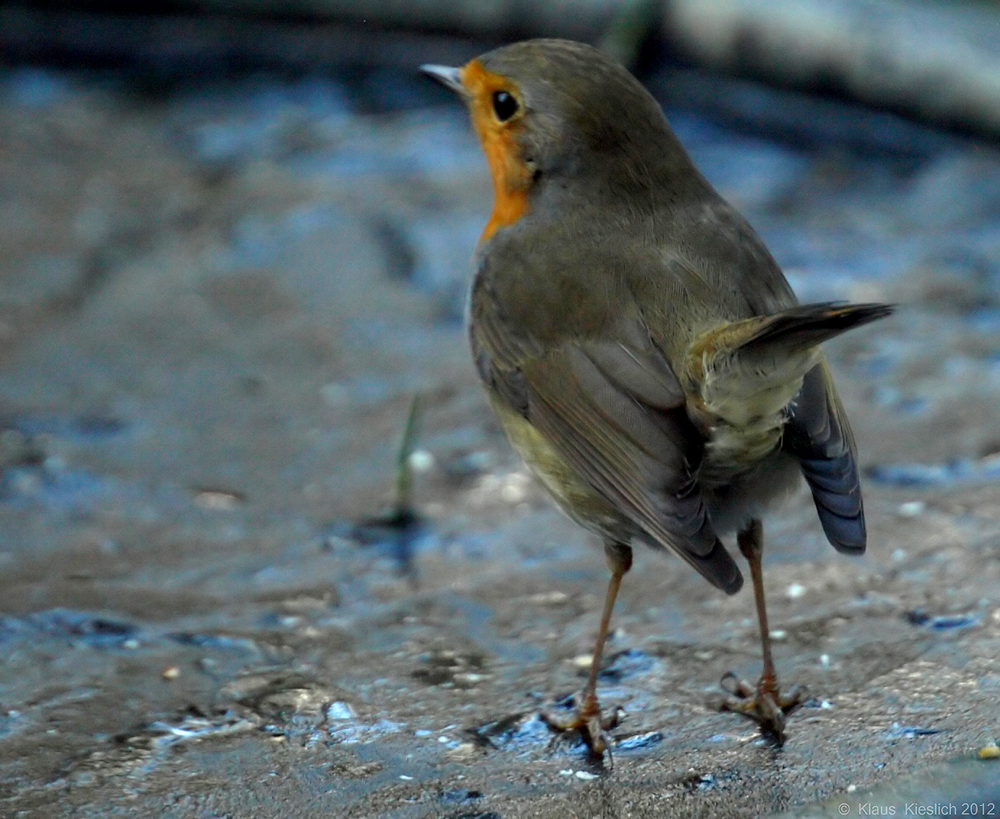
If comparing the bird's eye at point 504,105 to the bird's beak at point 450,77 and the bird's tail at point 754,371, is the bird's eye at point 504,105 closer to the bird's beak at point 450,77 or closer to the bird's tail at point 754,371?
the bird's beak at point 450,77

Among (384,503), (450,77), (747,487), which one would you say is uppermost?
(450,77)

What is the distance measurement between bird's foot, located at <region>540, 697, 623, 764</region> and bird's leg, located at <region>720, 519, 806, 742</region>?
0.23 meters

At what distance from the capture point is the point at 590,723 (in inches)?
115

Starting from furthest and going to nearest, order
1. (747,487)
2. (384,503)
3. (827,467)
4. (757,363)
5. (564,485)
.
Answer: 1. (384,503)
2. (564,485)
3. (747,487)
4. (827,467)
5. (757,363)

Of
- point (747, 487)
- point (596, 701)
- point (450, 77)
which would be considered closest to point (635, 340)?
point (747, 487)

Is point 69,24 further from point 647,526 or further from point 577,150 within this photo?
point 647,526

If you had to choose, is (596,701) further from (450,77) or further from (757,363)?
(450,77)

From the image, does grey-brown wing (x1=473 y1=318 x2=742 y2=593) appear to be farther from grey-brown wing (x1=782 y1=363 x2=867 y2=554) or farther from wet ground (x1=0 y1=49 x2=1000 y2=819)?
wet ground (x1=0 y1=49 x2=1000 y2=819)

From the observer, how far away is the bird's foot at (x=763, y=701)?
288 cm

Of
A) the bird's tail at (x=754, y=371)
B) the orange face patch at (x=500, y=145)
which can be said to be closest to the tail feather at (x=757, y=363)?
the bird's tail at (x=754, y=371)

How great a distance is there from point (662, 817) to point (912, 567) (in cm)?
117

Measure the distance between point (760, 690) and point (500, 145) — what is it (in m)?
1.35

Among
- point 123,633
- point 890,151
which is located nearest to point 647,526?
point 123,633

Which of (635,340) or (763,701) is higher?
(635,340)
